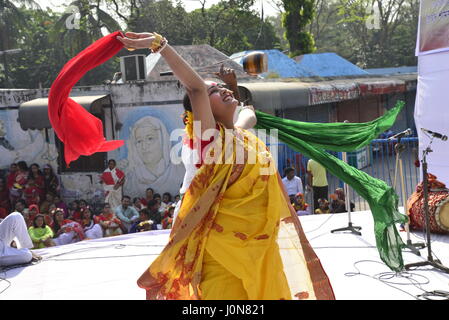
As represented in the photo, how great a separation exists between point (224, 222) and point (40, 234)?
5.29 m

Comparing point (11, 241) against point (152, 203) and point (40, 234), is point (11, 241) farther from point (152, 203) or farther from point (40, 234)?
point (152, 203)

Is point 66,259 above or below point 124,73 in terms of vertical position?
below

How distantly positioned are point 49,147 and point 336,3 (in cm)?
3549

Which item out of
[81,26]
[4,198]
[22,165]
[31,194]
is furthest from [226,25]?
[31,194]

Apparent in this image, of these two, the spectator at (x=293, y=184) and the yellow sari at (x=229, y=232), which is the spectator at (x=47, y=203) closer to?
the spectator at (x=293, y=184)

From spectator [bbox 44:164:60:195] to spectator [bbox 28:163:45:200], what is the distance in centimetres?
10

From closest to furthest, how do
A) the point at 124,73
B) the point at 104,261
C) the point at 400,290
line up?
the point at 400,290 < the point at 104,261 < the point at 124,73

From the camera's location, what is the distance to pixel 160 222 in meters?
9.27

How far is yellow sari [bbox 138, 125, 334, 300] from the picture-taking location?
10.3 feet

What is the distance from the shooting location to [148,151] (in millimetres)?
12344

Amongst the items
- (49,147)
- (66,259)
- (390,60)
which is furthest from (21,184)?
(390,60)

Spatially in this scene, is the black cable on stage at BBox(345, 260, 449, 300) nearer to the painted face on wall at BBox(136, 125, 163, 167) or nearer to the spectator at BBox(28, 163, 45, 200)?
the painted face on wall at BBox(136, 125, 163, 167)

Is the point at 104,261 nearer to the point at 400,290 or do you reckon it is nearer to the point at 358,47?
the point at 400,290

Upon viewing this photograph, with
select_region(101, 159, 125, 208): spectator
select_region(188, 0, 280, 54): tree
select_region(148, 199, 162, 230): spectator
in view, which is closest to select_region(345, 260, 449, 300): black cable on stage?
select_region(148, 199, 162, 230): spectator
